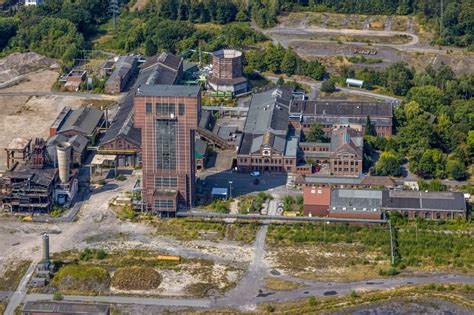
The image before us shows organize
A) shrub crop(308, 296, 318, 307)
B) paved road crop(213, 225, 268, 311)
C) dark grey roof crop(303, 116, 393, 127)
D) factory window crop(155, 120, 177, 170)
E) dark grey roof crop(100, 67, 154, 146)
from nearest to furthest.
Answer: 1. shrub crop(308, 296, 318, 307)
2. paved road crop(213, 225, 268, 311)
3. factory window crop(155, 120, 177, 170)
4. dark grey roof crop(100, 67, 154, 146)
5. dark grey roof crop(303, 116, 393, 127)

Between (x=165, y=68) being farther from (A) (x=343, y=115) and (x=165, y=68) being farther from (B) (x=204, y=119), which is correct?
(A) (x=343, y=115)

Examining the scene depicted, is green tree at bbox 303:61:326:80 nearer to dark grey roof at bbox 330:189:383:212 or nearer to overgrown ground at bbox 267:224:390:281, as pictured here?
dark grey roof at bbox 330:189:383:212

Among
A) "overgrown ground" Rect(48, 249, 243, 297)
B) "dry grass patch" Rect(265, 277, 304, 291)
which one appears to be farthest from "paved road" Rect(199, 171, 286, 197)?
"dry grass patch" Rect(265, 277, 304, 291)

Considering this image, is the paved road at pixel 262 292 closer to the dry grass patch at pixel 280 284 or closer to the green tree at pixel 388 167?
the dry grass patch at pixel 280 284

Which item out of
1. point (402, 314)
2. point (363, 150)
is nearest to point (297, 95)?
point (363, 150)

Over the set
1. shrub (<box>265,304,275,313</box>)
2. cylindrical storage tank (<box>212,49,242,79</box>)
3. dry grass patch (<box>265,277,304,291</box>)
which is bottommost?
dry grass patch (<box>265,277,304,291</box>)

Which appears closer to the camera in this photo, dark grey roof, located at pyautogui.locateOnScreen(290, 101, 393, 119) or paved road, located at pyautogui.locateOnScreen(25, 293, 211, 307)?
paved road, located at pyautogui.locateOnScreen(25, 293, 211, 307)

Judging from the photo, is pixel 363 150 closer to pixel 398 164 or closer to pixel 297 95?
pixel 398 164
